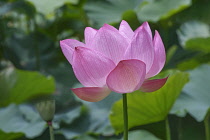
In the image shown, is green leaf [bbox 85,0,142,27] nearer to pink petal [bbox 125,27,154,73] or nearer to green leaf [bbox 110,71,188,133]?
green leaf [bbox 110,71,188,133]

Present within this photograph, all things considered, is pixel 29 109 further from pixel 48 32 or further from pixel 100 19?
pixel 48 32

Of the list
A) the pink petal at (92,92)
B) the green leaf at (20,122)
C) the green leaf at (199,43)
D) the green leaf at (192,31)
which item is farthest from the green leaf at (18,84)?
the pink petal at (92,92)

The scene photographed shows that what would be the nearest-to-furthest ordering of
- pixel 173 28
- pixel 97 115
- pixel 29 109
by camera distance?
pixel 97 115, pixel 29 109, pixel 173 28

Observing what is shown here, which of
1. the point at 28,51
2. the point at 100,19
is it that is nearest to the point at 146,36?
the point at 100,19

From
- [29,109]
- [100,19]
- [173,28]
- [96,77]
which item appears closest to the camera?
[96,77]

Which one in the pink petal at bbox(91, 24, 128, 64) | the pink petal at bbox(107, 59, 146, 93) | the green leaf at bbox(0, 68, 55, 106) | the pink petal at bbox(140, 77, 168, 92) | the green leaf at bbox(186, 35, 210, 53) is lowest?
the green leaf at bbox(0, 68, 55, 106)

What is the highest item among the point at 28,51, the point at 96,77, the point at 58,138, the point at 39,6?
the point at 96,77

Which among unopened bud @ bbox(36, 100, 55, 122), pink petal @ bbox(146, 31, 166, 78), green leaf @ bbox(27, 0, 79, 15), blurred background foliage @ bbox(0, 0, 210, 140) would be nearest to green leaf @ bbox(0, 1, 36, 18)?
blurred background foliage @ bbox(0, 0, 210, 140)

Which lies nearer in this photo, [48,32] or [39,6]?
[39,6]
